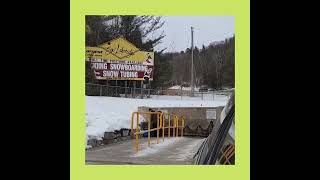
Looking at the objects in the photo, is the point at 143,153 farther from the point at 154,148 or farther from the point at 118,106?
the point at 118,106

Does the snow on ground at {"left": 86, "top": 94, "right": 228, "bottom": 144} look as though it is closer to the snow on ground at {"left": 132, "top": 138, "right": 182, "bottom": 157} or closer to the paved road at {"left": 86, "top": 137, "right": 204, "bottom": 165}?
the paved road at {"left": 86, "top": 137, "right": 204, "bottom": 165}

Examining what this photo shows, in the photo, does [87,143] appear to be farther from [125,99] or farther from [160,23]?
[160,23]

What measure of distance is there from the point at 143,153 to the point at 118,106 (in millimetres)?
1139

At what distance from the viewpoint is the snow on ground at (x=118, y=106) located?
24.6 ft

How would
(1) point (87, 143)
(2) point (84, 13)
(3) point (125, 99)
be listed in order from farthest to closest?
(3) point (125, 99) < (1) point (87, 143) < (2) point (84, 13)

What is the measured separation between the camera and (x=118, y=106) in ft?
27.5

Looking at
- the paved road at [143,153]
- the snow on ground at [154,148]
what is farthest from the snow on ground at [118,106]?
the snow on ground at [154,148]

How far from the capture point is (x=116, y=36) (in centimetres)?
767

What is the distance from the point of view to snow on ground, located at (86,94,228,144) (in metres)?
7.48

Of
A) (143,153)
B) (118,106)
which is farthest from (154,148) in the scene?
(118,106)

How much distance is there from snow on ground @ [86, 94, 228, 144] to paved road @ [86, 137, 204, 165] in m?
0.28

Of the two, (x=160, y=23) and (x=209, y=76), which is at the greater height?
(x=160, y=23)
